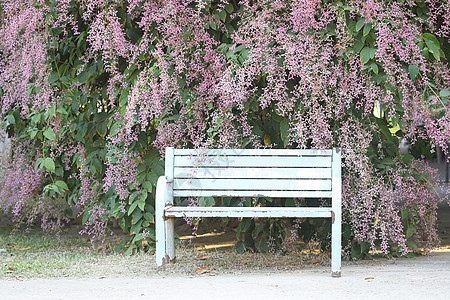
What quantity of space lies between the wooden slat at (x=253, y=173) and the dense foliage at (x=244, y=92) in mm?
208

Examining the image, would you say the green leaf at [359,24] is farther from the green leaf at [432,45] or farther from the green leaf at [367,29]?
the green leaf at [432,45]

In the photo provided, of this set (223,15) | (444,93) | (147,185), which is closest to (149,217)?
(147,185)

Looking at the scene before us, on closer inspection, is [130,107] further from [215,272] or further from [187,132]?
[215,272]

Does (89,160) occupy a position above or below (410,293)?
above

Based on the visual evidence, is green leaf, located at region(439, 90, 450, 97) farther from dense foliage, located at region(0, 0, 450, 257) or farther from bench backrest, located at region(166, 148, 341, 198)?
bench backrest, located at region(166, 148, 341, 198)

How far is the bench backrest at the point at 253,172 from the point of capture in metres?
4.43

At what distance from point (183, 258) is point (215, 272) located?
0.69 meters

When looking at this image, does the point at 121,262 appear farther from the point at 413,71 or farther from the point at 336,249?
the point at 413,71

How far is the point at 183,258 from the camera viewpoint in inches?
196

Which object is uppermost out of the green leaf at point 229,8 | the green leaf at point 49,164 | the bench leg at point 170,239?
the green leaf at point 229,8

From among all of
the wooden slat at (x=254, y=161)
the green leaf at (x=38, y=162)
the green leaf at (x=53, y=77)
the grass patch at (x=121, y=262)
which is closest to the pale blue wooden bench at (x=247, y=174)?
the wooden slat at (x=254, y=161)

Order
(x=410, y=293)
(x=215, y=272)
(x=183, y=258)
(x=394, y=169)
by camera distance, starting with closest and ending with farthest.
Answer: (x=410, y=293)
(x=215, y=272)
(x=394, y=169)
(x=183, y=258)

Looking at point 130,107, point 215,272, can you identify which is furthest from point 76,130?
point 215,272

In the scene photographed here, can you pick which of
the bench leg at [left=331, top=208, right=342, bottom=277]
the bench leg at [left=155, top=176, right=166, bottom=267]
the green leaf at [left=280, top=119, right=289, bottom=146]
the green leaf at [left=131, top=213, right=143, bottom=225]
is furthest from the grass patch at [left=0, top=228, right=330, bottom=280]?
the green leaf at [left=280, top=119, right=289, bottom=146]
